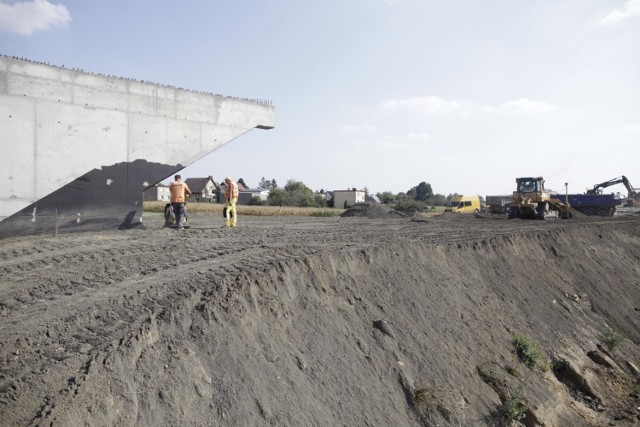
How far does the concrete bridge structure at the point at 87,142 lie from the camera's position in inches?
376

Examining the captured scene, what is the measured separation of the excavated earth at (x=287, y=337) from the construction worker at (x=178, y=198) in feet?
2.44

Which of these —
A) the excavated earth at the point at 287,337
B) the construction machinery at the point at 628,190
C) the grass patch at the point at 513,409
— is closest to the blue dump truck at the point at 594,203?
the construction machinery at the point at 628,190

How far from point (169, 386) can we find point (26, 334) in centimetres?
168

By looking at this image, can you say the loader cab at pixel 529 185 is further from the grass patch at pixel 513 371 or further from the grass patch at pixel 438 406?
the grass patch at pixel 438 406

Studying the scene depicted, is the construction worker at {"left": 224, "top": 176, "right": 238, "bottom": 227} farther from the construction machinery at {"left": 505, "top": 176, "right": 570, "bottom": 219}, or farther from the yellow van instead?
the yellow van

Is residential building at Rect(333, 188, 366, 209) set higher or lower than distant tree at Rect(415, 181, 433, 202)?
lower

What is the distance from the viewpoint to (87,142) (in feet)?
34.5

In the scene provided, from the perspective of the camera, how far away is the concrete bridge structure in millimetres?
9547

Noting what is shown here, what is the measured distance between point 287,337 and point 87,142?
7.23 m

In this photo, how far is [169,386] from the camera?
4688 mm

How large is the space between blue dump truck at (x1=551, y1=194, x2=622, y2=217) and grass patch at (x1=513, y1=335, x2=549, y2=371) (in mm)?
32335

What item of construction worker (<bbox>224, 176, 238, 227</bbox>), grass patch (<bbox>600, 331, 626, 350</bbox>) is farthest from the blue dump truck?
construction worker (<bbox>224, 176, 238, 227</bbox>)

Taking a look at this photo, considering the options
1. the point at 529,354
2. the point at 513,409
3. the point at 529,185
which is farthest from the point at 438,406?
the point at 529,185

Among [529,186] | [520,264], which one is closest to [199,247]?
[520,264]
